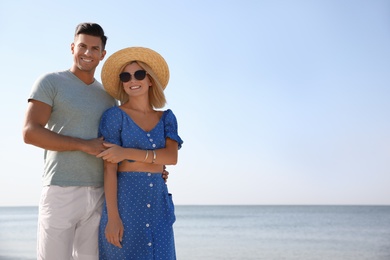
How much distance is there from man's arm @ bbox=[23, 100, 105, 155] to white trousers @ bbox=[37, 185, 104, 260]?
0.24 metres

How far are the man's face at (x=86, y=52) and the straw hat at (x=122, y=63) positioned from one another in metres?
0.08

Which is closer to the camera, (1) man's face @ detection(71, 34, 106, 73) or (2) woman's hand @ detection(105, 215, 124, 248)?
(2) woman's hand @ detection(105, 215, 124, 248)

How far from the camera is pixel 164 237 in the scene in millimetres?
3062

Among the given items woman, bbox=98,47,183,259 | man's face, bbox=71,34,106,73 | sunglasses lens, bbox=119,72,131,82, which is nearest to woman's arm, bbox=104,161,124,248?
woman, bbox=98,47,183,259

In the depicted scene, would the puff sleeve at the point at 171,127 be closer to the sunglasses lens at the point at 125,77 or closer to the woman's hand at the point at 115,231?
the sunglasses lens at the point at 125,77

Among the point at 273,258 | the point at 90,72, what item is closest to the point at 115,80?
the point at 90,72

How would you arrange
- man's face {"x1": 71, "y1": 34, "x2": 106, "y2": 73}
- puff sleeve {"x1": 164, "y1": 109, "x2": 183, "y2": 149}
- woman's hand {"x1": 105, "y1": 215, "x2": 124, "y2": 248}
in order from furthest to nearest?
1. man's face {"x1": 71, "y1": 34, "x2": 106, "y2": 73}
2. puff sleeve {"x1": 164, "y1": 109, "x2": 183, "y2": 149}
3. woman's hand {"x1": 105, "y1": 215, "x2": 124, "y2": 248}

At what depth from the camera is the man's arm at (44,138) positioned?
3008mm

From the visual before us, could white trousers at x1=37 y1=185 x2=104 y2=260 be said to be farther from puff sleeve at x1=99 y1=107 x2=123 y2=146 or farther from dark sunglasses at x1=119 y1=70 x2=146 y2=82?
dark sunglasses at x1=119 y1=70 x2=146 y2=82

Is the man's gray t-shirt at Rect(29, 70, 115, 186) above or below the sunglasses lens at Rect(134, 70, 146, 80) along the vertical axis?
below

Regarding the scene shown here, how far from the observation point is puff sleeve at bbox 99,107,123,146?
3.09 m

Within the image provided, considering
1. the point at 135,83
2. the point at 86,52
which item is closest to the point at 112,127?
the point at 135,83

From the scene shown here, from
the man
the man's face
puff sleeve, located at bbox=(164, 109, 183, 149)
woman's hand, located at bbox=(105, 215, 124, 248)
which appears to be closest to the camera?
woman's hand, located at bbox=(105, 215, 124, 248)

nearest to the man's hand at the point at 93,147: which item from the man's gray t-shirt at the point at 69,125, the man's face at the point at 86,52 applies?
the man's gray t-shirt at the point at 69,125
